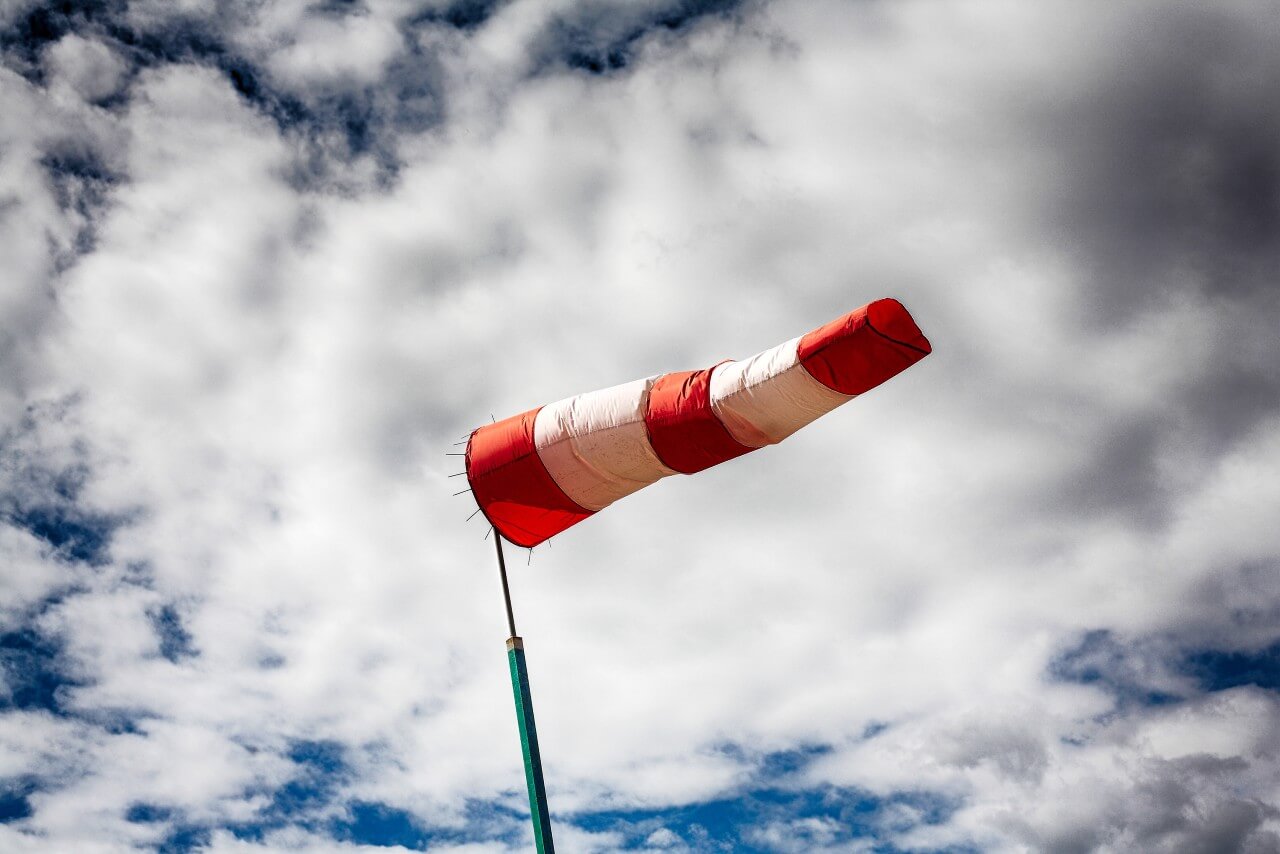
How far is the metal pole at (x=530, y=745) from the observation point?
1402 cm

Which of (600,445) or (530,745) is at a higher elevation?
(600,445)

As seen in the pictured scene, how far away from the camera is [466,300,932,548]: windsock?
43.9 ft

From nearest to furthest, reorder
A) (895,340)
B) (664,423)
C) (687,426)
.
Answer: (895,340), (687,426), (664,423)

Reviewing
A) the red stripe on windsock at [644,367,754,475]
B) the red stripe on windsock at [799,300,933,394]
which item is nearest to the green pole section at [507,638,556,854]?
the red stripe on windsock at [644,367,754,475]

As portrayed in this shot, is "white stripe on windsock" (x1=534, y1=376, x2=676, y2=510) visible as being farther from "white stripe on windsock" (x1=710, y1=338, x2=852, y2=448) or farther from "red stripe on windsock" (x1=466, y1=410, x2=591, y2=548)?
"white stripe on windsock" (x1=710, y1=338, x2=852, y2=448)

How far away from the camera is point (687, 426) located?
15172mm

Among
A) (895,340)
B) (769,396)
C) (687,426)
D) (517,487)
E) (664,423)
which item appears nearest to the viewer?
(895,340)

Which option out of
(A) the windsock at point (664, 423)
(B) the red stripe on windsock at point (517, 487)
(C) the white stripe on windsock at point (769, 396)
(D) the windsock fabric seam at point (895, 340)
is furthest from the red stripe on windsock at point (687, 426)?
(D) the windsock fabric seam at point (895, 340)

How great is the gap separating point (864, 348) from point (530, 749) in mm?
7342

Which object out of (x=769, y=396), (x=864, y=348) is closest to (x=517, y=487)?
(x=769, y=396)

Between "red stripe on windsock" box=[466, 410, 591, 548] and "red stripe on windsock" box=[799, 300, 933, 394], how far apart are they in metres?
5.22

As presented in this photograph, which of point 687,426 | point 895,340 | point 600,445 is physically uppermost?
point 600,445

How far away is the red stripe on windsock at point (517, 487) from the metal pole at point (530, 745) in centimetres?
197

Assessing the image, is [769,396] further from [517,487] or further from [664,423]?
[517,487]
